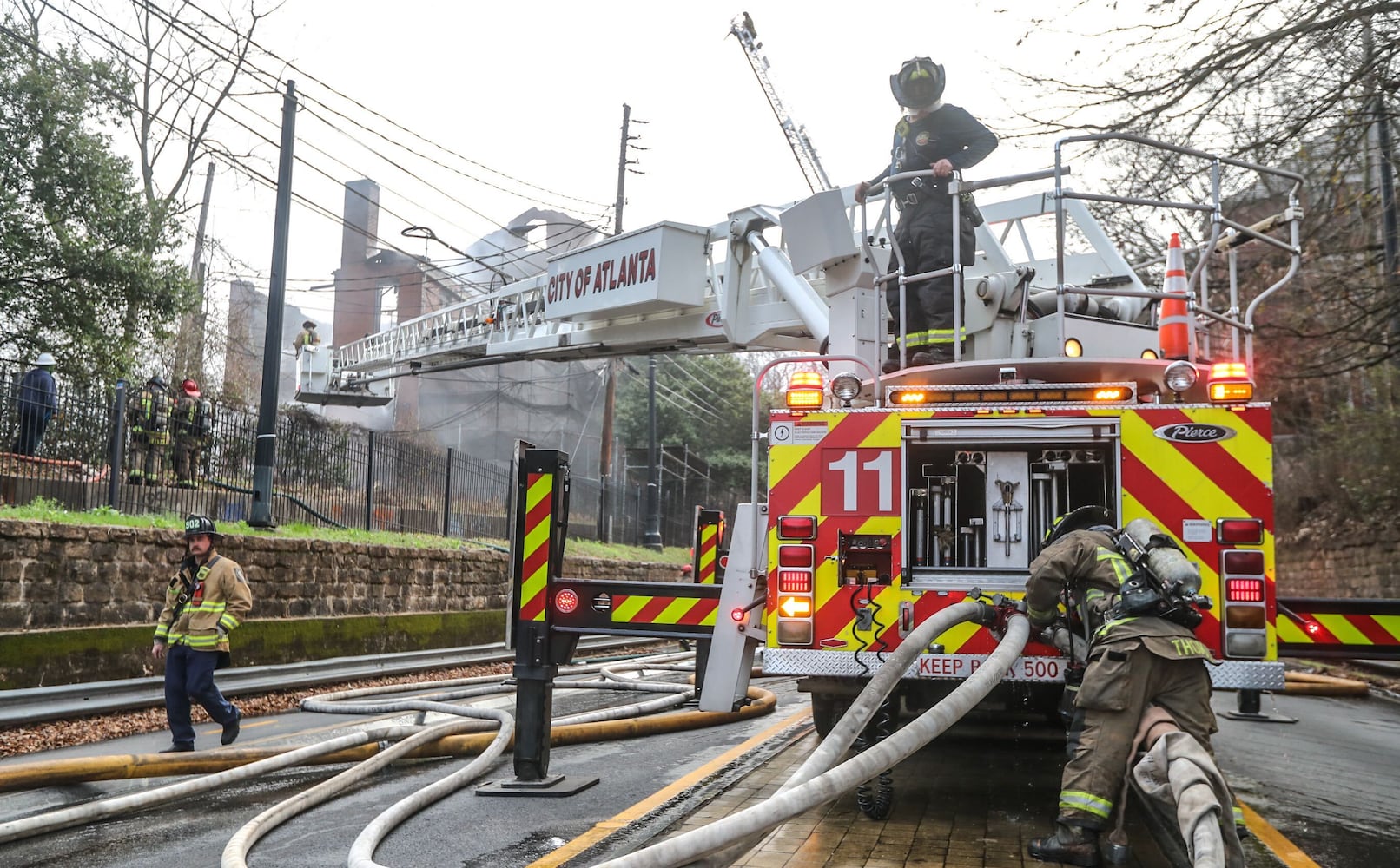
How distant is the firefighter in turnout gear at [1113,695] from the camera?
4.50 metres

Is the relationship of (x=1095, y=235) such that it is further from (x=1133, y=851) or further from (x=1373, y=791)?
(x=1133, y=851)

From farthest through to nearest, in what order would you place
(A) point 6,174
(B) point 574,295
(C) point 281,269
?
(A) point 6,174 < (C) point 281,269 < (B) point 574,295

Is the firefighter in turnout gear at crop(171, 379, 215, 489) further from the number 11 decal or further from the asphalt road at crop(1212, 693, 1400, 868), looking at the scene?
the asphalt road at crop(1212, 693, 1400, 868)

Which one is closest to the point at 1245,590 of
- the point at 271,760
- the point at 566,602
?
the point at 566,602

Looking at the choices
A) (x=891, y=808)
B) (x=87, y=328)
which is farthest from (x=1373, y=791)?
(x=87, y=328)

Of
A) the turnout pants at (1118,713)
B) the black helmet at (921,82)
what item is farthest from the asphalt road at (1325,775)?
the black helmet at (921,82)

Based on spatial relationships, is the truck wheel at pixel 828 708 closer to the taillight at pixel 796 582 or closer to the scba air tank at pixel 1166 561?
the taillight at pixel 796 582

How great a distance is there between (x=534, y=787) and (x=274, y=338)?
A: 9129mm

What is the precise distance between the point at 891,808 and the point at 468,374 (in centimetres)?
3976

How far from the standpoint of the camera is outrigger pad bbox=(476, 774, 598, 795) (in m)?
6.10

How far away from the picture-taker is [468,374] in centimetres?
4422

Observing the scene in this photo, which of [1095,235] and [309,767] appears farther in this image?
[1095,235]

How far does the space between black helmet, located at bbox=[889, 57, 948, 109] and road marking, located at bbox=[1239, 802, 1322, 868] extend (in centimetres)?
433

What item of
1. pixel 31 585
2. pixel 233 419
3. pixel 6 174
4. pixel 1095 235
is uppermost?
pixel 6 174
